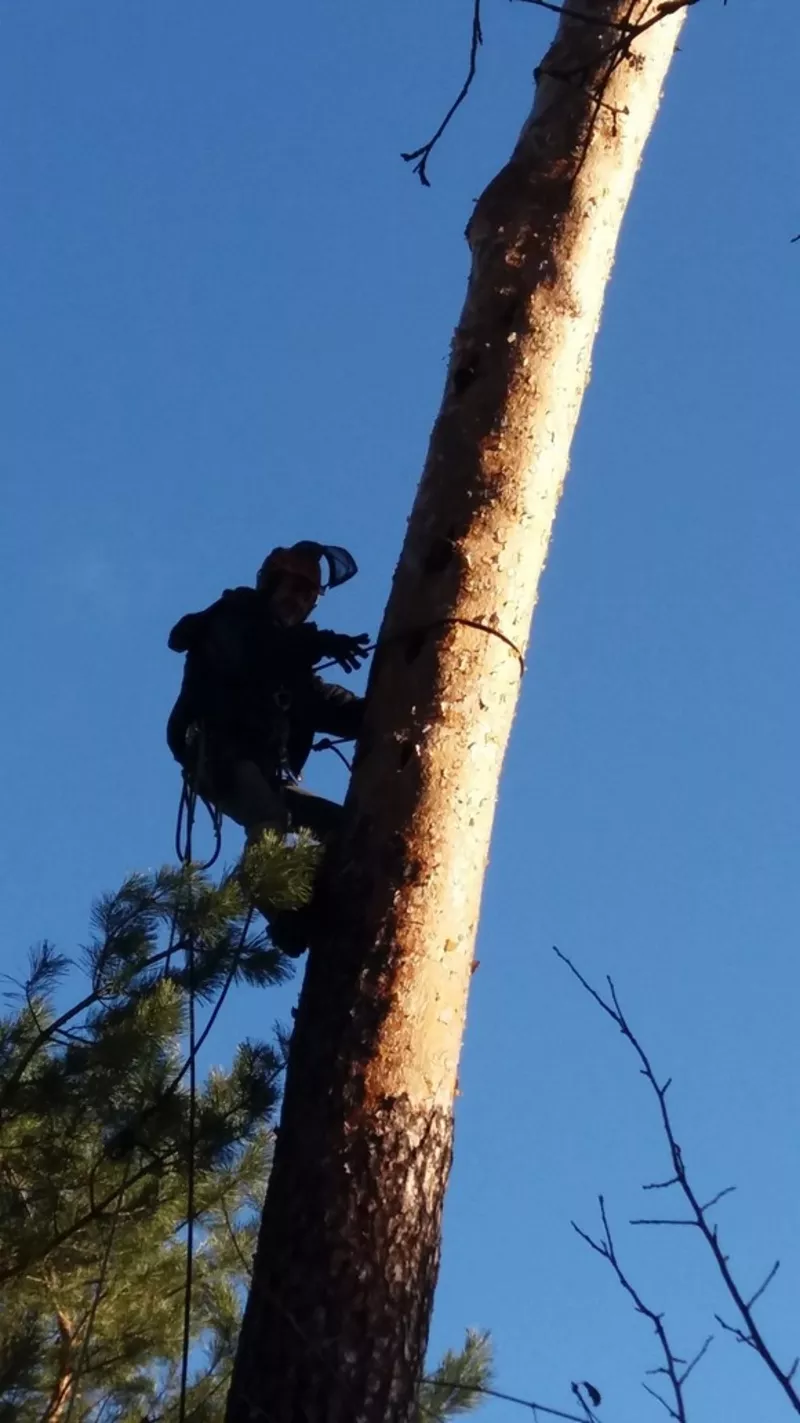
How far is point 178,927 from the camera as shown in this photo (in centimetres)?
382

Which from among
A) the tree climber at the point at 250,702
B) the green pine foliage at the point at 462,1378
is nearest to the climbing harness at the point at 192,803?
the tree climber at the point at 250,702

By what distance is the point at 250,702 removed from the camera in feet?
13.6

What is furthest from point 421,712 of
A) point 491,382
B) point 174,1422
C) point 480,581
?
point 174,1422

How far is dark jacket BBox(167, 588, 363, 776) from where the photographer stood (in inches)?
163

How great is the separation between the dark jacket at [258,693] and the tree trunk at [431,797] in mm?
492

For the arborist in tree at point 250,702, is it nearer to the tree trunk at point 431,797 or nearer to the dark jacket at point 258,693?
the dark jacket at point 258,693

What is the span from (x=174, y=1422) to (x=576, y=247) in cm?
336

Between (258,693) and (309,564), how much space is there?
45 centimetres

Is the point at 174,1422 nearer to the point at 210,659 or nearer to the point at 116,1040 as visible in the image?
Result: the point at 116,1040

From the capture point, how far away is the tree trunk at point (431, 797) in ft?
9.09

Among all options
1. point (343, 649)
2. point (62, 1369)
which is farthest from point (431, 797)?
point (62, 1369)

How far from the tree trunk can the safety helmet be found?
638mm

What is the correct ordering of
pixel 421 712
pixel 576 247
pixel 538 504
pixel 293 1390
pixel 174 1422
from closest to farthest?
1. pixel 293 1390
2. pixel 421 712
3. pixel 538 504
4. pixel 576 247
5. pixel 174 1422

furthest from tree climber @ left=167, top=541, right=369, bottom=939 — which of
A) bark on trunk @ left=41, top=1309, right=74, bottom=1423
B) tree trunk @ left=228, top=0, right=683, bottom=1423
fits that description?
bark on trunk @ left=41, top=1309, right=74, bottom=1423
